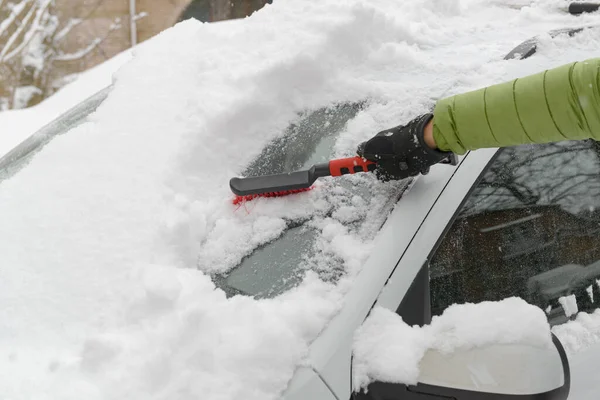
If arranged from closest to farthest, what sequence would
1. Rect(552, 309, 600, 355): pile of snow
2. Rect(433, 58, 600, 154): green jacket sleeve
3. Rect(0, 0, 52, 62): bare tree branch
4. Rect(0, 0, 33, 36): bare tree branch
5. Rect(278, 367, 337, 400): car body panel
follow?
Rect(278, 367, 337, 400): car body panel < Rect(433, 58, 600, 154): green jacket sleeve < Rect(552, 309, 600, 355): pile of snow < Rect(0, 0, 52, 62): bare tree branch < Rect(0, 0, 33, 36): bare tree branch

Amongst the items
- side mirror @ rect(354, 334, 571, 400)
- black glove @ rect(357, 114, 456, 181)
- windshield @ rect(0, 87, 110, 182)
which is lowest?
windshield @ rect(0, 87, 110, 182)

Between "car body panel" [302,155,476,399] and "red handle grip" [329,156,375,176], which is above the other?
Answer: "red handle grip" [329,156,375,176]

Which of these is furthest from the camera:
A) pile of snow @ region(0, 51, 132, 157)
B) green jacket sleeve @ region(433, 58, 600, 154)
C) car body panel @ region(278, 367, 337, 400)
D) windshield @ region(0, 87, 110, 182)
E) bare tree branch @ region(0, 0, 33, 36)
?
bare tree branch @ region(0, 0, 33, 36)

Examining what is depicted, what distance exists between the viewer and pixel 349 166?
64.2 inches

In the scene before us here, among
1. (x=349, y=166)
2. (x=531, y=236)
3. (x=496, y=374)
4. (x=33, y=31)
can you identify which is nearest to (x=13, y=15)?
(x=33, y=31)

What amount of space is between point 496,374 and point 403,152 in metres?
0.64

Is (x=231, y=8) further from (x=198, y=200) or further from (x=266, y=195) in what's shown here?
(x=266, y=195)

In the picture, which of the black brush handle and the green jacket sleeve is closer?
the green jacket sleeve

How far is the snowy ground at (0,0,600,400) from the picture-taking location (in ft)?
4.45

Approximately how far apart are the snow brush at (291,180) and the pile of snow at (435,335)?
464 mm

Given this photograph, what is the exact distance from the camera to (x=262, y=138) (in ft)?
6.41

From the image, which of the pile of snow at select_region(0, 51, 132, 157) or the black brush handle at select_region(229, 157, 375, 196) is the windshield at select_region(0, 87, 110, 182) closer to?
the black brush handle at select_region(229, 157, 375, 196)

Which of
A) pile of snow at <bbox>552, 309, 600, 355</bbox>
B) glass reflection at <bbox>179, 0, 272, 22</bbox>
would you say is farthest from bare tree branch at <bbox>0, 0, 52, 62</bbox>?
pile of snow at <bbox>552, 309, 600, 355</bbox>

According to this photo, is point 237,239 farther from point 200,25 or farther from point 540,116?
point 200,25
